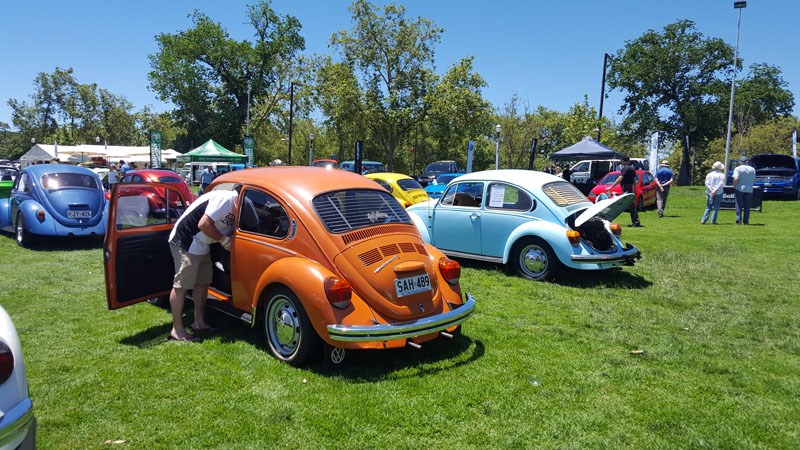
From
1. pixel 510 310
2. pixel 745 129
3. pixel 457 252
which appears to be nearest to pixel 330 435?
pixel 510 310

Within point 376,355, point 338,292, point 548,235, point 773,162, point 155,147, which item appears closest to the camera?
point 338,292

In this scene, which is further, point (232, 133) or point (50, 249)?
point (232, 133)

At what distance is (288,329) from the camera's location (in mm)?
4520

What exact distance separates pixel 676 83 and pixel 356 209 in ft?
152

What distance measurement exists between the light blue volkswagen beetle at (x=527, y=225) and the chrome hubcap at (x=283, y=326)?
14.4 feet

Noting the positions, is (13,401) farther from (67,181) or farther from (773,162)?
(773,162)

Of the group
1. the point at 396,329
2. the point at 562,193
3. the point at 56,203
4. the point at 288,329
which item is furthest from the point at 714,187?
the point at 56,203

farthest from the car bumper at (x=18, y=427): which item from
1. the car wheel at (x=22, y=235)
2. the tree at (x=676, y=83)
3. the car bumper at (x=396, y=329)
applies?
the tree at (x=676, y=83)

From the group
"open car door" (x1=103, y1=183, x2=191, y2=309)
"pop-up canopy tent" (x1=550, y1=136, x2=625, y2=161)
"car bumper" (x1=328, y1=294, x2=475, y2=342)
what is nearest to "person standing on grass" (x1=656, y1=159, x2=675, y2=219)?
"pop-up canopy tent" (x1=550, y1=136, x2=625, y2=161)

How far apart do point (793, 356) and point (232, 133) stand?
50.5 meters

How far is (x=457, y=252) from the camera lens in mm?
8703

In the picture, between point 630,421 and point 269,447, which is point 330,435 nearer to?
point 269,447

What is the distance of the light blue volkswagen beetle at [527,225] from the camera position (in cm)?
739

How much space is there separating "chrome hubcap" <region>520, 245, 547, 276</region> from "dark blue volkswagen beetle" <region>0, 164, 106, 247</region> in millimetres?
8498
